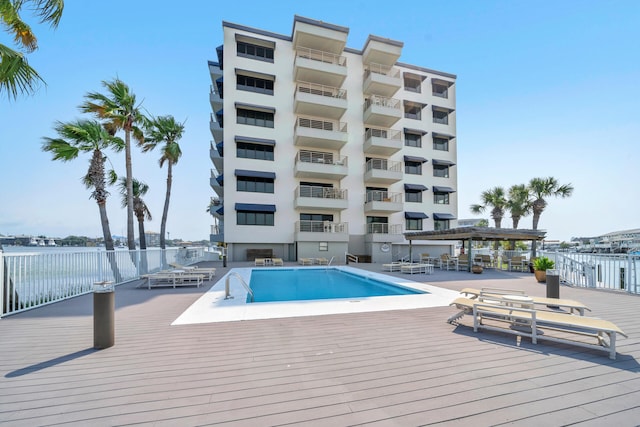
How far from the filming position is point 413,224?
2703 centimetres

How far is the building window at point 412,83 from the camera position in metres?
28.0

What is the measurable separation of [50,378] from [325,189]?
2095cm

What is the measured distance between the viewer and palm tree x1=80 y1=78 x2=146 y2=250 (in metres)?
13.6

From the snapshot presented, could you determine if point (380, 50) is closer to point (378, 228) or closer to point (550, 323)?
point (378, 228)

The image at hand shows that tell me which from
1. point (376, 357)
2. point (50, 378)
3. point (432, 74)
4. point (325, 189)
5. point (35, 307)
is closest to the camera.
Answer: point (50, 378)

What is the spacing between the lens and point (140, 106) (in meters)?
14.8

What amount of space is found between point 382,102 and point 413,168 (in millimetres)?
7357

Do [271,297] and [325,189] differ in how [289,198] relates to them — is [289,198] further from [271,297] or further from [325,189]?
[271,297]

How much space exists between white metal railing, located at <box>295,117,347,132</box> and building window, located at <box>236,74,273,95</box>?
377 cm

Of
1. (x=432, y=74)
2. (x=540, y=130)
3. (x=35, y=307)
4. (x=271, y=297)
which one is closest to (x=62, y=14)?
(x=35, y=307)

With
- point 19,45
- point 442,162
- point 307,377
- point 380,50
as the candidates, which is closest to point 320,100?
point 380,50

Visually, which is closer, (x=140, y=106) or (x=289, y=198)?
(x=140, y=106)

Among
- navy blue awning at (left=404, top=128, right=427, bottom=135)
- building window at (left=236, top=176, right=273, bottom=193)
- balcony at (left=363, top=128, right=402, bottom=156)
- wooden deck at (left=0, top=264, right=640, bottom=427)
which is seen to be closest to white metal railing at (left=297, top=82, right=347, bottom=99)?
balcony at (left=363, top=128, right=402, bottom=156)

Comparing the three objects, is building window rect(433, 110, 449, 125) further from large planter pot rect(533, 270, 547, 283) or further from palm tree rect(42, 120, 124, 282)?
palm tree rect(42, 120, 124, 282)
